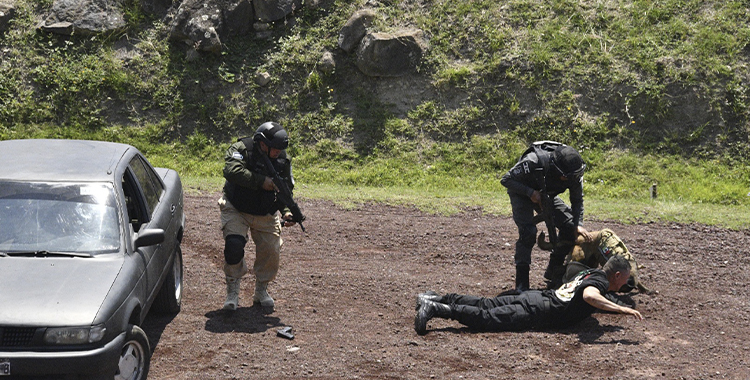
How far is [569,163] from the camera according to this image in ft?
24.2

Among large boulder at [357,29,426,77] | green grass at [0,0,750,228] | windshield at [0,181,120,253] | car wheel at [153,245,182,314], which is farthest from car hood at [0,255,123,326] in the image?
large boulder at [357,29,426,77]

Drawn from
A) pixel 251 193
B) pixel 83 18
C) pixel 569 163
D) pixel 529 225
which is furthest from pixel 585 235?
pixel 83 18

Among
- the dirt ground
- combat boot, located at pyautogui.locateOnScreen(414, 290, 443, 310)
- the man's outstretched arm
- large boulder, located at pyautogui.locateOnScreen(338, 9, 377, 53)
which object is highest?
large boulder, located at pyautogui.locateOnScreen(338, 9, 377, 53)

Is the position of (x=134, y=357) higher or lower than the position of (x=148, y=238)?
lower

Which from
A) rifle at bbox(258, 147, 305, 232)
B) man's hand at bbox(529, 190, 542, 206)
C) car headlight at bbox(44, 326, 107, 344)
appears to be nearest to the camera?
car headlight at bbox(44, 326, 107, 344)

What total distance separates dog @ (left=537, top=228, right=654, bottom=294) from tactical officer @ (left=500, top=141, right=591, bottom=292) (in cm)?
8

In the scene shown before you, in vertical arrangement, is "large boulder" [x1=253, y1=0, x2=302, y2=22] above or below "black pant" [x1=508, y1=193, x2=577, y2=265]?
above

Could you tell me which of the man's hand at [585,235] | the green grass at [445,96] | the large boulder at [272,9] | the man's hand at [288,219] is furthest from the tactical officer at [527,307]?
the large boulder at [272,9]

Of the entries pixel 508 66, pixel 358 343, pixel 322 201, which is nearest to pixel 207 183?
pixel 322 201

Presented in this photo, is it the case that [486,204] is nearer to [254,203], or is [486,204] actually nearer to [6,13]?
[254,203]

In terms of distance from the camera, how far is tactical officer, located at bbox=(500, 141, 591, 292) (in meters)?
7.44

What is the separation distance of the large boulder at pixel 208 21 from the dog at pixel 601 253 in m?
11.0

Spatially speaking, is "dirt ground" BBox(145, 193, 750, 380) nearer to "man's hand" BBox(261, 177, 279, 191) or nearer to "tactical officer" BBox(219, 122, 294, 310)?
"tactical officer" BBox(219, 122, 294, 310)

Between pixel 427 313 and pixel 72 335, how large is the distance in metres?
3.06
